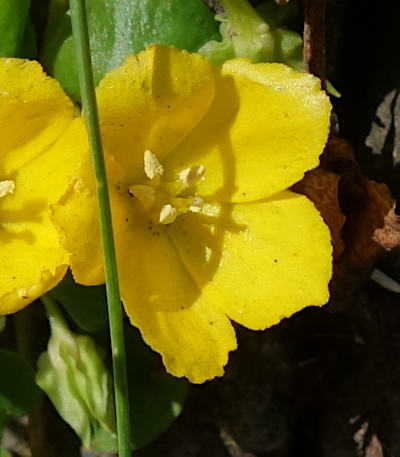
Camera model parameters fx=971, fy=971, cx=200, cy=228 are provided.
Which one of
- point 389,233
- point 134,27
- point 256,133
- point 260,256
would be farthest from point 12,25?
point 389,233

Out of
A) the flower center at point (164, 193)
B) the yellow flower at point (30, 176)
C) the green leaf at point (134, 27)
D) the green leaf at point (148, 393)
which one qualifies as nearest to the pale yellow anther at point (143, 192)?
the flower center at point (164, 193)

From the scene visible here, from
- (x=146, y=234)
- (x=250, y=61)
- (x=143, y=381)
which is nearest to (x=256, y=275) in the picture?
(x=146, y=234)

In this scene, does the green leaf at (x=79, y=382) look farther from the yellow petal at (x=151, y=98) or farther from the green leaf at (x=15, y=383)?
the yellow petal at (x=151, y=98)

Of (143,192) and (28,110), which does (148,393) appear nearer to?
(143,192)

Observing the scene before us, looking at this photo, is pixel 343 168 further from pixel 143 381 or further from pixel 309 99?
pixel 143 381

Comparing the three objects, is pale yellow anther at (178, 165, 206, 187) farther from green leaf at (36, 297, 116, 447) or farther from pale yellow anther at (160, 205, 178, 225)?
green leaf at (36, 297, 116, 447)
